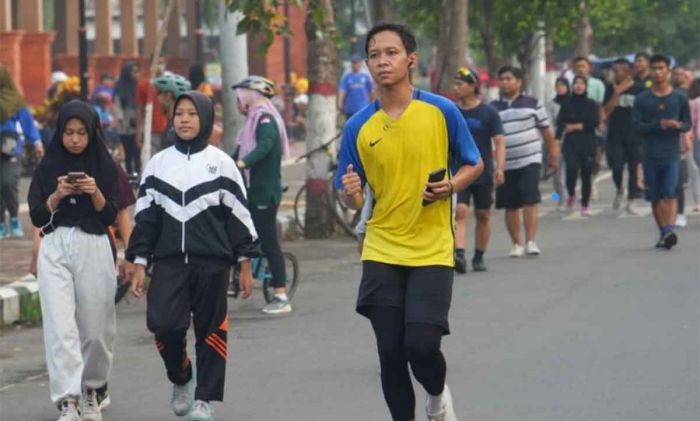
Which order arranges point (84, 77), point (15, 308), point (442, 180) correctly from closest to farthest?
point (442, 180) < point (15, 308) < point (84, 77)

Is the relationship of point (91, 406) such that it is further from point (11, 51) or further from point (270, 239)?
point (11, 51)

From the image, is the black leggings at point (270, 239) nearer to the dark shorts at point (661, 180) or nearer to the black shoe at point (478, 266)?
the black shoe at point (478, 266)

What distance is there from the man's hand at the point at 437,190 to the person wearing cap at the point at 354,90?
23.9m

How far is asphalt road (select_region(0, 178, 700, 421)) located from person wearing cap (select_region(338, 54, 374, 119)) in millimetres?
15059

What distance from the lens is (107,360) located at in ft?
28.8

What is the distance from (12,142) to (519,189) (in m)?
5.08

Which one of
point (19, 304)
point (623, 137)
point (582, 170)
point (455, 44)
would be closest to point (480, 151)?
point (19, 304)

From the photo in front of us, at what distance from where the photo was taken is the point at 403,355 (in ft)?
23.8

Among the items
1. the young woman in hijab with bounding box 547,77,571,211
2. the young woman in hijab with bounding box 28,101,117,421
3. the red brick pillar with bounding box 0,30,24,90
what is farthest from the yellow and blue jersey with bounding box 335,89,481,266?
the red brick pillar with bounding box 0,30,24,90

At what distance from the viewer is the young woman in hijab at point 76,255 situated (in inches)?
334

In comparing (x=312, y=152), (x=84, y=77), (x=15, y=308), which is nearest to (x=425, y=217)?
(x=15, y=308)

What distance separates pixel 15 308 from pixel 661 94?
7146mm

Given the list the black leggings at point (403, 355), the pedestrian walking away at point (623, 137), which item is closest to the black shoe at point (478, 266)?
the pedestrian walking away at point (623, 137)

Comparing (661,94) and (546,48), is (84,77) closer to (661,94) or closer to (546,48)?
(661,94)
